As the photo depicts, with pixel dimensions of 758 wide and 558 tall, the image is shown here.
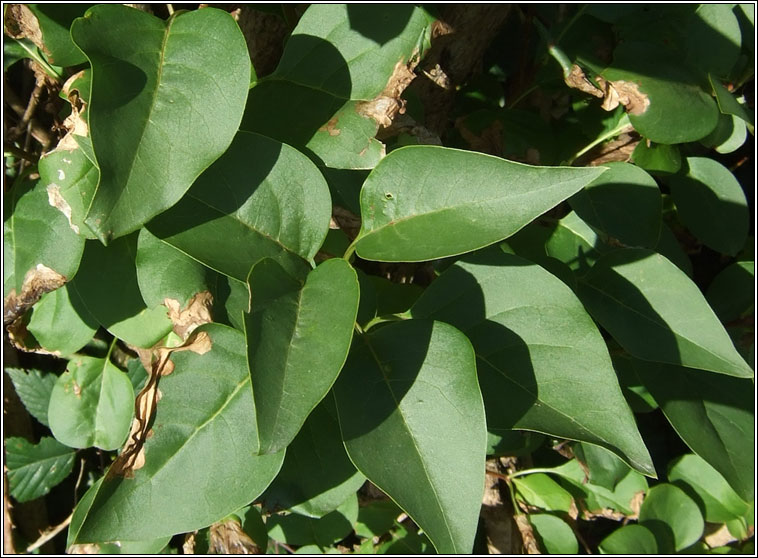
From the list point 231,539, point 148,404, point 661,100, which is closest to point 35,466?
point 231,539

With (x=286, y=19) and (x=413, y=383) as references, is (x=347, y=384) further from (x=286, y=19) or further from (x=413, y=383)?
(x=286, y=19)

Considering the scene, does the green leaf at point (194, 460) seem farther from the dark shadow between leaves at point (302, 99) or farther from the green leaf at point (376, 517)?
the green leaf at point (376, 517)

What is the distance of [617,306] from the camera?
855 millimetres

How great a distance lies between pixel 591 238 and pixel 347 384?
509 millimetres

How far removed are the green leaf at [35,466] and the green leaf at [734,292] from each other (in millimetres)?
1249

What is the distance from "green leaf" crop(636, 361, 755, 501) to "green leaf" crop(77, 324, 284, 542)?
556mm

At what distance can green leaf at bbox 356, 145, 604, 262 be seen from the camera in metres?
0.61

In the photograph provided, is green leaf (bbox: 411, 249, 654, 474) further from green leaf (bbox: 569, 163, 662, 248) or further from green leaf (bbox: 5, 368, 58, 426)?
green leaf (bbox: 5, 368, 58, 426)

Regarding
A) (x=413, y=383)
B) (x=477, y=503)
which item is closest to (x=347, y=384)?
(x=413, y=383)

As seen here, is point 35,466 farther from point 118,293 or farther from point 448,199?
point 448,199

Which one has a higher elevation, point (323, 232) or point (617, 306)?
point (323, 232)

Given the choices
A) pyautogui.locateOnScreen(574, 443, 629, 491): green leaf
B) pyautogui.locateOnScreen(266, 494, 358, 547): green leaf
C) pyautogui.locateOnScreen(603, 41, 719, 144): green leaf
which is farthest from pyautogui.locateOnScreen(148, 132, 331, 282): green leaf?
pyautogui.locateOnScreen(574, 443, 629, 491): green leaf

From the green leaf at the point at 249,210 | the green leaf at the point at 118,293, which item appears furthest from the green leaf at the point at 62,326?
the green leaf at the point at 249,210

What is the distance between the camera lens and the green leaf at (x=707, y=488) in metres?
1.36
